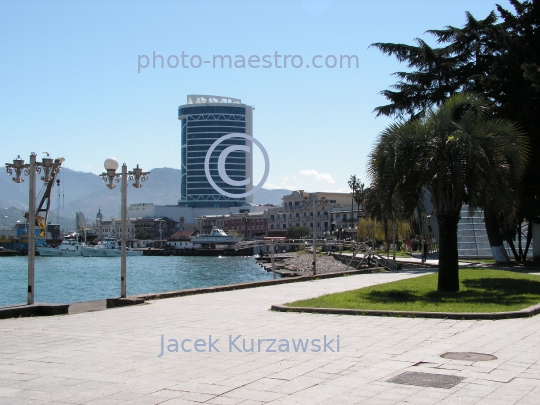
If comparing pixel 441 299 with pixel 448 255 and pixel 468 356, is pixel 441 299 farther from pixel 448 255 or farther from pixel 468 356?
pixel 468 356

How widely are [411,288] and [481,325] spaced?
24.8 ft

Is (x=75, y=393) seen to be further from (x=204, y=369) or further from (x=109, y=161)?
(x=109, y=161)

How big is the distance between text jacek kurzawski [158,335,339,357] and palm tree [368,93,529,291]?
7959 mm

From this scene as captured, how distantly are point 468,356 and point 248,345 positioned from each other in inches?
132

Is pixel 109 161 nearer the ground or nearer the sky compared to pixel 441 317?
nearer the sky

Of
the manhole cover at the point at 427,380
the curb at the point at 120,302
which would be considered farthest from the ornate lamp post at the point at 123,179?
the manhole cover at the point at 427,380

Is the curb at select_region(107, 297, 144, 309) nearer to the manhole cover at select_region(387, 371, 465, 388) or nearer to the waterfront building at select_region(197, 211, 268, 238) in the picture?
the manhole cover at select_region(387, 371, 465, 388)

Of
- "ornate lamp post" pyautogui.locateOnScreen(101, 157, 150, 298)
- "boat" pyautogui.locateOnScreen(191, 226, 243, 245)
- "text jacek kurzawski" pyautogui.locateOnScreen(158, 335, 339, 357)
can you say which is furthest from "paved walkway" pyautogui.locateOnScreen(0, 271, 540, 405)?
"boat" pyautogui.locateOnScreen(191, 226, 243, 245)

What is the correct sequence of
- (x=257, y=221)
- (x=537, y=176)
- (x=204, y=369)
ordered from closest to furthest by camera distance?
(x=204, y=369), (x=537, y=176), (x=257, y=221)

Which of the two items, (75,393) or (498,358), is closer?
(75,393)

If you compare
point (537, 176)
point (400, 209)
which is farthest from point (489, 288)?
point (537, 176)

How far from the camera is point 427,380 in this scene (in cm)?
723

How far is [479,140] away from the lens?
55.8 ft

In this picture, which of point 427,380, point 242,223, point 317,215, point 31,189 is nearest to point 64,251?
point 242,223
